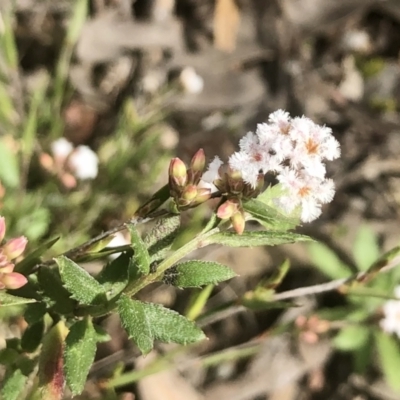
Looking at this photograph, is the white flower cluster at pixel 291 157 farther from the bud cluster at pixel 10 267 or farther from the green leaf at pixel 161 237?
the bud cluster at pixel 10 267

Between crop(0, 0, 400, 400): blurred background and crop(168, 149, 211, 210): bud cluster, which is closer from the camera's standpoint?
crop(168, 149, 211, 210): bud cluster

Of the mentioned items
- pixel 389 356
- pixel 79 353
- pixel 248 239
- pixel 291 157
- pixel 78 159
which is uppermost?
pixel 291 157

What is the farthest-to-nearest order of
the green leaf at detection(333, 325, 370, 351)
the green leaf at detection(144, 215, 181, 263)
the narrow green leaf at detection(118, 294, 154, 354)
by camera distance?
the green leaf at detection(333, 325, 370, 351)
the green leaf at detection(144, 215, 181, 263)
the narrow green leaf at detection(118, 294, 154, 354)

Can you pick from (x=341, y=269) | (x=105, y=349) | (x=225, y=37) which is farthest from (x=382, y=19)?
(x=105, y=349)

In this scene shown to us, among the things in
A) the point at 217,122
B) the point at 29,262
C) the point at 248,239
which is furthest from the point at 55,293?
the point at 217,122

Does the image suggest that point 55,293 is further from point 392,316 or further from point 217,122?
point 217,122

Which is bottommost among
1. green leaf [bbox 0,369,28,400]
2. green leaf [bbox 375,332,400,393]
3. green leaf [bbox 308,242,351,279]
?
green leaf [bbox 375,332,400,393]

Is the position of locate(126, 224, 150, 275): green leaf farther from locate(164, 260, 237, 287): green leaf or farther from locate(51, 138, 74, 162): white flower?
locate(51, 138, 74, 162): white flower

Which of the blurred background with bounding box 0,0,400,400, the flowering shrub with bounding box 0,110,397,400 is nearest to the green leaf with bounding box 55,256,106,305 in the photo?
the flowering shrub with bounding box 0,110,397,400
